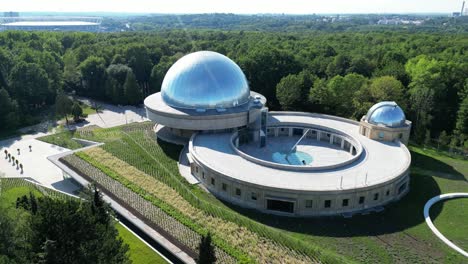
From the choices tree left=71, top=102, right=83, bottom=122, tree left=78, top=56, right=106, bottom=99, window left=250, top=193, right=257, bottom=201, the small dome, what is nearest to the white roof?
window left=250, top=193, right=257, bottom=201

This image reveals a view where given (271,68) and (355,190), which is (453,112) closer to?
(271,68)

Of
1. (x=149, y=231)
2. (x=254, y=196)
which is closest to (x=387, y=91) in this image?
(x=254, y=196)

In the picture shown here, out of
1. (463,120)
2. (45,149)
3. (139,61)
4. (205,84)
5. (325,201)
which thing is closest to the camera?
(325,201)

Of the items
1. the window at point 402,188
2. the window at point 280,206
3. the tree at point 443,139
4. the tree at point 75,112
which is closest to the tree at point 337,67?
the tree at point 443,139

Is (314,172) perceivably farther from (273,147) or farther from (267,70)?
(267,70)

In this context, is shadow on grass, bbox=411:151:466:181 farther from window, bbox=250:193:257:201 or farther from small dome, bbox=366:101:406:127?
window, bbox=250:193:257:201

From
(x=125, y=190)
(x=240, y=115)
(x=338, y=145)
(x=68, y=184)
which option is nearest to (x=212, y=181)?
(x=125, y=190)

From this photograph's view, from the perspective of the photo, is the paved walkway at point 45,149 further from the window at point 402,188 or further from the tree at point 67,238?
the window at point 402,188
